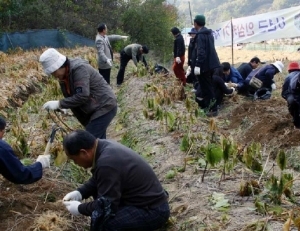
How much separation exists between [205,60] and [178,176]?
4.04 meters

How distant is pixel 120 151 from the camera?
3.38 m

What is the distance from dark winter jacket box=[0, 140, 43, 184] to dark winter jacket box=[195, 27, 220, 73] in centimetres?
508

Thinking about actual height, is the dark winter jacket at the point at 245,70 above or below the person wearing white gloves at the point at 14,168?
below

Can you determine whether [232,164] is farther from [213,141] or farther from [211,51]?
[211,51]

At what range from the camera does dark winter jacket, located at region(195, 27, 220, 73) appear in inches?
328

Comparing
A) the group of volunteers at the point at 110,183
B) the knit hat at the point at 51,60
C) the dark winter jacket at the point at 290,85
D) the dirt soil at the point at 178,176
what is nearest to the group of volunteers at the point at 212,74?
the dirt soil at the point at 178,176

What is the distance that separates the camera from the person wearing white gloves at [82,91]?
460cm

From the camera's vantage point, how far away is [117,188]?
332 centimetres

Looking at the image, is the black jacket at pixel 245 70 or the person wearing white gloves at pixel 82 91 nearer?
the person wearing white gloves at pixel 82 91

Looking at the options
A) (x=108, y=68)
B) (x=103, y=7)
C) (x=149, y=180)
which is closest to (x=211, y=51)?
(x=108, y=68)

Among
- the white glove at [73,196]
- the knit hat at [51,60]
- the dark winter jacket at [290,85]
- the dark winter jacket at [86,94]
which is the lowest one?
the dark winter jacket at [290,85]

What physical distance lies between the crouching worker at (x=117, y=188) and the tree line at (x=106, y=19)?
2202 centimetres

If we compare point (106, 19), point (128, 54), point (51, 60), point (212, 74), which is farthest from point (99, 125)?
point (106, 19)

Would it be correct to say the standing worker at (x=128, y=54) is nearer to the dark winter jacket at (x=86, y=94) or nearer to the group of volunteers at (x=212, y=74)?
the group of volunteers at (x=212, y=74)
